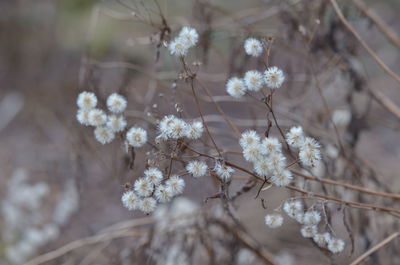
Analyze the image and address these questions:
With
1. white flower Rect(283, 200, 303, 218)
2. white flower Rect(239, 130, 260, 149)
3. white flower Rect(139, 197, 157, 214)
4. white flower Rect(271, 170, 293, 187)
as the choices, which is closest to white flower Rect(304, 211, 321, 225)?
white flower Rect(283, 200, 303, 218)

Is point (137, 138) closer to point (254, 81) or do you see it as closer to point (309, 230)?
point (254, 81)

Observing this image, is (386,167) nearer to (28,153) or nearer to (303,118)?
(303,118)

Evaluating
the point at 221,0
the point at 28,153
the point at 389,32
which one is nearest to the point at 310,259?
the point at 389,32

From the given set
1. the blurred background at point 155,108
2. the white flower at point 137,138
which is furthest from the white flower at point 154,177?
the blurred background at point 155,108

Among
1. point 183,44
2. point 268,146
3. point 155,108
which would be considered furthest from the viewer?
point 155,108

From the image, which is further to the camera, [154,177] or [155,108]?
[155,108]

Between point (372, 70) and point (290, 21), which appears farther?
point (372, 70)

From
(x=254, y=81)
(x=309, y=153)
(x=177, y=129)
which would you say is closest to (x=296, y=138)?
(x=309, y=153)
